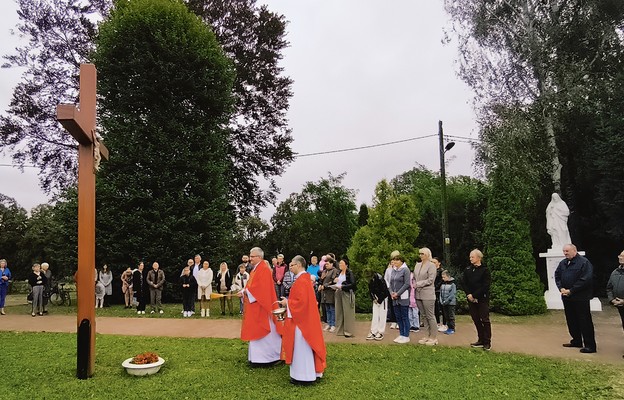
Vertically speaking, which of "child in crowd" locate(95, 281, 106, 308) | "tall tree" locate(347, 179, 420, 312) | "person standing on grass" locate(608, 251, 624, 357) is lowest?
"child in crowd" locate(95, 281, 106, 308)

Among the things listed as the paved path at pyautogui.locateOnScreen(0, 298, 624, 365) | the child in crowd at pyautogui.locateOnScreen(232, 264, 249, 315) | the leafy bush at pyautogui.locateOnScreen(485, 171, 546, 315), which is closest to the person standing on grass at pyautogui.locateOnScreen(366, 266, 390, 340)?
the paved path at pyautogui.locateOnScreen(0, 298, 624, 365)

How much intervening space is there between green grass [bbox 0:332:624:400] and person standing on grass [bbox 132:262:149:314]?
5800mm

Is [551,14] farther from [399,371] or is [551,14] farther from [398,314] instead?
[399,371]

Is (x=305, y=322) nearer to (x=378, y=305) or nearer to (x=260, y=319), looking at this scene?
(x=260, y=319)

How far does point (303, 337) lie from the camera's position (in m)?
6.89

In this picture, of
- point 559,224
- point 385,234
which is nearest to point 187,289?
point 385,234

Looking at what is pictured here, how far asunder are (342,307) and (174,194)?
1026 centimetres

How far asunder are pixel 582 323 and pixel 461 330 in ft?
10.5

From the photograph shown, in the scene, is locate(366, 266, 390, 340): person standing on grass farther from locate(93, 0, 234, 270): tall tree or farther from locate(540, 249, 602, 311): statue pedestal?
locate(93, 0, 234, 270): tall tree

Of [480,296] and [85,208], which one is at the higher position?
[85,208]

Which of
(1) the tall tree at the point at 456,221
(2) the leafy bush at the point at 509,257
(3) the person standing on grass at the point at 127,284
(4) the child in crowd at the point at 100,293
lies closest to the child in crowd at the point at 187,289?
(3) the person standing on grass at the point at 127,284

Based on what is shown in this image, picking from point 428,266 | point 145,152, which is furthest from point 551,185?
point 145,152

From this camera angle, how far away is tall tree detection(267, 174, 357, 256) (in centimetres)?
3119

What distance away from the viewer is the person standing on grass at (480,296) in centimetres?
901
